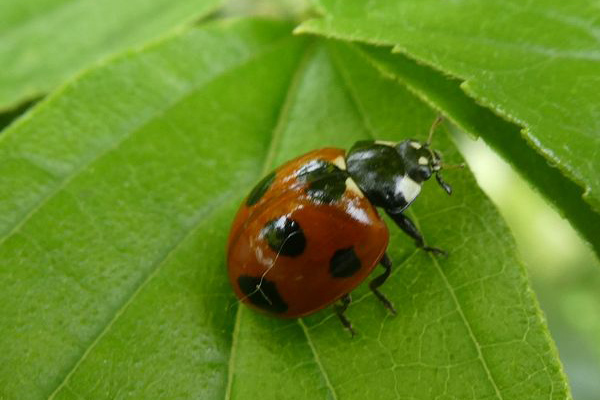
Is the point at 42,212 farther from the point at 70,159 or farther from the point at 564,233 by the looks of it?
the point at 564,233

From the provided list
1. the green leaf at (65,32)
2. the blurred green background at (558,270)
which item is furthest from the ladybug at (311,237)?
the blurred green background at (558,270)

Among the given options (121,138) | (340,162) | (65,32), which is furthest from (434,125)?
(65,32)

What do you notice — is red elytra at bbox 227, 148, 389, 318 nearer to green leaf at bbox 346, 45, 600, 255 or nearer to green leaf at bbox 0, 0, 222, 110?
green leaf at bbox 346, 45, 600, 255

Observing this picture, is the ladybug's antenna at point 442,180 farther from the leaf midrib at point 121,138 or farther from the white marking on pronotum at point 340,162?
the leaf midrib at point 121,138

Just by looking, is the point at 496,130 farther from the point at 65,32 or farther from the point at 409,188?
the point at 65,32

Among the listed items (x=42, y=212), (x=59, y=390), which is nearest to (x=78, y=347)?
(x=59, y=390)
